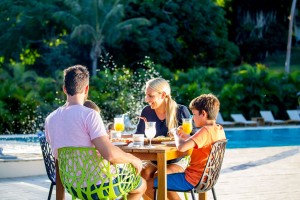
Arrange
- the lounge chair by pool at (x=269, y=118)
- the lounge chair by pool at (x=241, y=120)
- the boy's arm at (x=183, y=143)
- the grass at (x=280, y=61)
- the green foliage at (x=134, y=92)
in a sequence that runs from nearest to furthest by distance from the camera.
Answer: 1. the boy's arm at (x=183, y=143)
2. the green foliage at (x=134, y=92)
3. the lounge chair by pool at (x=241, y=120)
4. the lounge chair by pool at (x=269, y=118)
5. the grass at (x=280, y=61)

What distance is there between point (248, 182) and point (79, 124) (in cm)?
402

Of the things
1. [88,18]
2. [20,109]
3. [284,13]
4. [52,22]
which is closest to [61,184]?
[20,109]

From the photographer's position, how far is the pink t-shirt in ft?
15.5

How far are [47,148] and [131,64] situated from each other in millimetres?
25308

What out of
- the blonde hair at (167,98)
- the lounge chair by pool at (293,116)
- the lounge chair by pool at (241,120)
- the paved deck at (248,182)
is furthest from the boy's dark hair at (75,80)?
the lounge chair by pool at (293,116)

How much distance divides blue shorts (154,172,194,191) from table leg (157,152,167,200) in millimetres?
132

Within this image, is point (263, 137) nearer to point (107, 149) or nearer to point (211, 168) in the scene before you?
point (211, 168)

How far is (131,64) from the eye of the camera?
102ft

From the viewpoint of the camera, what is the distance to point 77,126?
4773 mm

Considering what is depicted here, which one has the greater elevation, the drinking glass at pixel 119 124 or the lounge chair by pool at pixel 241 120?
the drinking glass at pixel 119 124

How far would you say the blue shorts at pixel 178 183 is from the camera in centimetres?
542

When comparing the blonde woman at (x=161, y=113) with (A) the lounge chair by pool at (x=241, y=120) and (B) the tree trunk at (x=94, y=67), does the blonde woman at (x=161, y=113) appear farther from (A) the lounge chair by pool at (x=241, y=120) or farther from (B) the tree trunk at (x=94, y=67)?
(B) the tree trunk at (x=94, y=67)

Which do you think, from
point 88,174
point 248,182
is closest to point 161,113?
point 88,174

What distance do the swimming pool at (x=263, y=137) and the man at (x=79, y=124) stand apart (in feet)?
39.6
